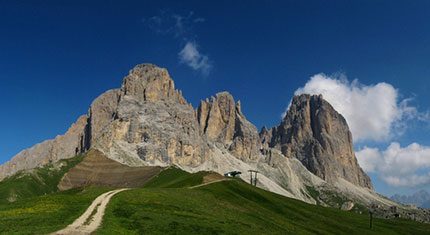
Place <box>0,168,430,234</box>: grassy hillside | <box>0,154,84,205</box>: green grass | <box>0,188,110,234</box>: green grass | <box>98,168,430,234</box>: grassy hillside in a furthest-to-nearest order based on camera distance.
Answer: <box>0,154,84,205</box>: green grass, <box>98,168,430,234</box>: grassy hillside, <box>0,168,430,234</box>: grassy hillside, <box>0,188,110,234</box>: green grass

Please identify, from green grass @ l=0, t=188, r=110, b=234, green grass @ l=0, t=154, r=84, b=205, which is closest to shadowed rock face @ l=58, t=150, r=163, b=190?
green grass @ l=0, t=154, r=84, b=205

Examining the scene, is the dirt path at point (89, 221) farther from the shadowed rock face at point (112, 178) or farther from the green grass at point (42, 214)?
the shadowed rock face at point (112, 178)

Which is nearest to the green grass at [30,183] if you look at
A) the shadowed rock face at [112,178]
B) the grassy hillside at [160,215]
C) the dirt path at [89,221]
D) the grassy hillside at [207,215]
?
the shadowed rock face at [112,178]

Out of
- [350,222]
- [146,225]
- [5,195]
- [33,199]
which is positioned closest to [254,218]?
[146,225]

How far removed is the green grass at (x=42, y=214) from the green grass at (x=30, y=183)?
108 m

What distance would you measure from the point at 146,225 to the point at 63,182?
557 feet

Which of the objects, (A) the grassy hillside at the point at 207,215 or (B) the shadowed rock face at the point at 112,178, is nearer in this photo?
(A) the grassy hillside at the point at 207,215

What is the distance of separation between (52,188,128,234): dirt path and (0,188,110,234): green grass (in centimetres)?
71

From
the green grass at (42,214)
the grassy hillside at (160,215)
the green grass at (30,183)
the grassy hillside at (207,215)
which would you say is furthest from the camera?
the green grass at (30,183)

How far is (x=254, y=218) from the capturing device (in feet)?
188

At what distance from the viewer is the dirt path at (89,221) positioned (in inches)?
1279

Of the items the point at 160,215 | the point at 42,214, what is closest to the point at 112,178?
the point at 160,215

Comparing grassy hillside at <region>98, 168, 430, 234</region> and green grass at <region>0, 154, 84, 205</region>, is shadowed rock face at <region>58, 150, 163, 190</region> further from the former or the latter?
grassy hillside at <region>98, 168, 430, 234</region>

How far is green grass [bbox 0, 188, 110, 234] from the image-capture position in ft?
107
